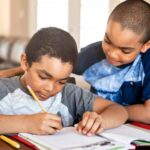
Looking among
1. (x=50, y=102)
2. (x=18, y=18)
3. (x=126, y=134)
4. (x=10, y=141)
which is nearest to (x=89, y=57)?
(x=50, y=102)

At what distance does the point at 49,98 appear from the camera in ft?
4.05

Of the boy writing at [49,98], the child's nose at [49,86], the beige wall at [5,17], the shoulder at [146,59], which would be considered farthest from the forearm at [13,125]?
the beige wall at [5,17]

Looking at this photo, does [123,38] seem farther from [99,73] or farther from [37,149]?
[37,149]

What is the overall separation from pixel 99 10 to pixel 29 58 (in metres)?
3.34

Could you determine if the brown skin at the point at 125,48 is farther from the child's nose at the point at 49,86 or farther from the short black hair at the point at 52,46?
the child's nose at the point at 49,86

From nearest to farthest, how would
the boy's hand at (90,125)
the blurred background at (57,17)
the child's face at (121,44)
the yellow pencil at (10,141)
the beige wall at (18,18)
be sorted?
the yellow pencil at (10,141), the boy's hand at (90,125), the child's face at (121,44), the blurred background at (57,17), the beige wall at (18,18)

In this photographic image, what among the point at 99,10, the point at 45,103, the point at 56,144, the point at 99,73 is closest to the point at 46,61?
the point at 45,103

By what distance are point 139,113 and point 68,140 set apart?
408 mm

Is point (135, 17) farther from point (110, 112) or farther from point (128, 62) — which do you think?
point (110, 112)

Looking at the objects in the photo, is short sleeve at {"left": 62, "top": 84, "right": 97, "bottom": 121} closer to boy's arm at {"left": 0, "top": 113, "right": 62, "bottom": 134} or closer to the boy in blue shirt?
the boy in blue shirt

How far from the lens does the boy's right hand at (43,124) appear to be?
40.2 inches

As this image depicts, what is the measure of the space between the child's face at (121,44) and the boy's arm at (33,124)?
15.4 inches

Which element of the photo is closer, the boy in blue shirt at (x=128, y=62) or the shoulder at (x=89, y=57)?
the boy in blue shirt at (x=128, y=62)

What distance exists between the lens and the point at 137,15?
4.32ft
